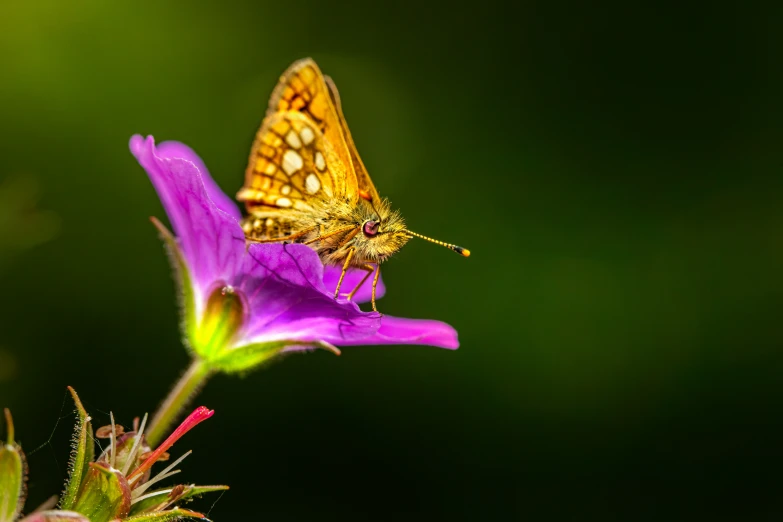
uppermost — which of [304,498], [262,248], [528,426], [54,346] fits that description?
[262,248]

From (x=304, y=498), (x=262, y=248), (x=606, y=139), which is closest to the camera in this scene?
(x=262, y=248)

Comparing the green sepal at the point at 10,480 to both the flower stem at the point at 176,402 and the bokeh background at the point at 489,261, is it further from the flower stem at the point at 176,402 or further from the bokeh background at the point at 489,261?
the bokeh background at the point at 489,261

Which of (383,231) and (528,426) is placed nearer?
(383,231)

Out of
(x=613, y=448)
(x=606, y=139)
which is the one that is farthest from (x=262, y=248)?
(x=606, y=139)

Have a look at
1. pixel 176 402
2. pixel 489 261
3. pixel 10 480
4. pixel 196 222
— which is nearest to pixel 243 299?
pixel 196 222

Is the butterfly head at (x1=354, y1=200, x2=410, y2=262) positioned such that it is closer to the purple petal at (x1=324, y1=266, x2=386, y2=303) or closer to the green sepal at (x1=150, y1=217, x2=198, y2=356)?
the purple petal at (x1=324, y1=266, x2=386, y2=303)

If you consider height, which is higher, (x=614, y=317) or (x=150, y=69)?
(x=150, y=69)

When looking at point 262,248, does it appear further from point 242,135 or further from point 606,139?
point 606,139

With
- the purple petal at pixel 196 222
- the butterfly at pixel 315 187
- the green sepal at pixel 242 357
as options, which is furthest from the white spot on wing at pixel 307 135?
the green sepal at pixel 242 357
